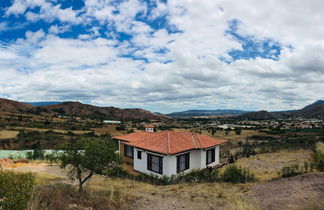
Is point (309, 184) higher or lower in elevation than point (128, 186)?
higher

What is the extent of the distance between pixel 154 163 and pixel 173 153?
2264 millimetres

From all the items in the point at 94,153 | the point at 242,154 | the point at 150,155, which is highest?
the point at 94,153

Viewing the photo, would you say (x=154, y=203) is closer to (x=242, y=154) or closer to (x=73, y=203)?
(x=73, y=203)

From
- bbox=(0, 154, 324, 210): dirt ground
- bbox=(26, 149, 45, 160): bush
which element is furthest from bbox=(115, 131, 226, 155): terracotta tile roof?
bbox=(26, 149, 45, 160): bush

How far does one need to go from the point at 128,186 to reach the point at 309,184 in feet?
31.1

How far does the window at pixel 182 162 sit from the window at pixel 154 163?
4.54 ft

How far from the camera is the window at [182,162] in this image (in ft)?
54.2

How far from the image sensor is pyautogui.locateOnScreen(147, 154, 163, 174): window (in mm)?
16281

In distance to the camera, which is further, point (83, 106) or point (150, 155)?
point (83, 106)

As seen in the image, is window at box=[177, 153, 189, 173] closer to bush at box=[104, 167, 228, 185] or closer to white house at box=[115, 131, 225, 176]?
white house at box=[115, 131, 225, 176]

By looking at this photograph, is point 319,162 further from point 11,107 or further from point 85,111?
point 85,111

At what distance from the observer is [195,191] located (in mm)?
11414

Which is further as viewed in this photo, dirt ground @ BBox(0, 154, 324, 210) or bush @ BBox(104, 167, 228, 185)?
bush @ BBox(104, 167, 228, 185)

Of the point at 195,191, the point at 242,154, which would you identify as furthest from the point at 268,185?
the point at 242,154
